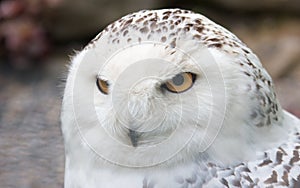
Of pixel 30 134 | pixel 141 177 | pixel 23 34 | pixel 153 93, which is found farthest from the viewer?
pixel 23 34

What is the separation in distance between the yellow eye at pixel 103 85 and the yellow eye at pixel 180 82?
0.45ft

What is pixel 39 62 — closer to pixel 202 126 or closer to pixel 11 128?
pixel 11 128

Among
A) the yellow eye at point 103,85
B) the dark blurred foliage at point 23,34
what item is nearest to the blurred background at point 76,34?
the dark blurred foliage at point 23,34

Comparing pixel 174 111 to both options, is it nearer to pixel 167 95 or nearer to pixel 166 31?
pixel 167 95

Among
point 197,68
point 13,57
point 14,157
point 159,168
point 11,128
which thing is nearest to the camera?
point 197,68

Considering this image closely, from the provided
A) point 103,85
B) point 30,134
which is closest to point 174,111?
point 103,85

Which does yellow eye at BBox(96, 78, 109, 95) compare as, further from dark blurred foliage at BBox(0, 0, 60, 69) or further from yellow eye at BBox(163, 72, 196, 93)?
dark blurred foliage at BBox(0, 0, 60, 69)

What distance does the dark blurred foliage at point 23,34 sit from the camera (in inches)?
162

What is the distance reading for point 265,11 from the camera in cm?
432

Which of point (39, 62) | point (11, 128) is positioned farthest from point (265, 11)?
point (11, 128)

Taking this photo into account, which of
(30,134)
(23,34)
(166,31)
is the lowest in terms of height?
(30,134)

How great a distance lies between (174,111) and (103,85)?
179 millimetres

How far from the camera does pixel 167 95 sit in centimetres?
168

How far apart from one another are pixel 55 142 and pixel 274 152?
1377 millimetres
